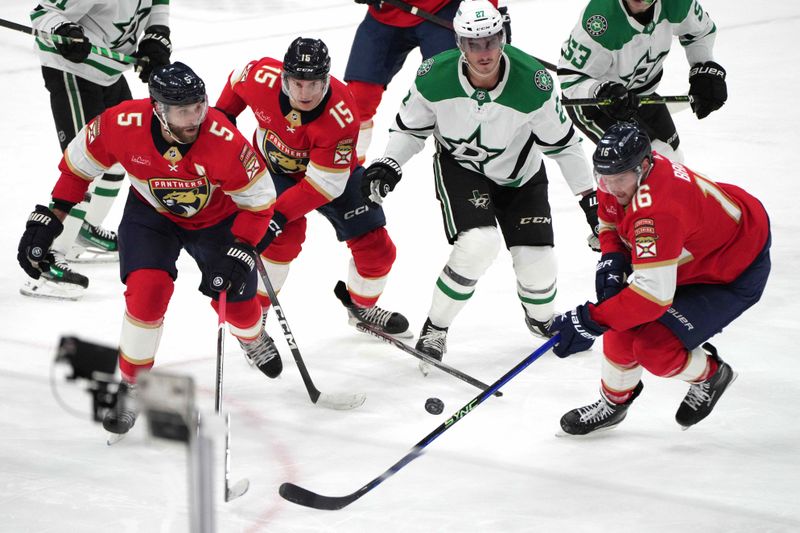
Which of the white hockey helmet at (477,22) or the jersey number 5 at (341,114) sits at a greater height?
the white hockey helmet at (477,22)

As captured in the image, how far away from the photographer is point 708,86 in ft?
13.0

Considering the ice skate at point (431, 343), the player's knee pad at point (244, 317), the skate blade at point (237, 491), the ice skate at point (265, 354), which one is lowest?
the ice skate at point (265, 354)

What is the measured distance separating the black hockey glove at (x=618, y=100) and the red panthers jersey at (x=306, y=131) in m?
0.96

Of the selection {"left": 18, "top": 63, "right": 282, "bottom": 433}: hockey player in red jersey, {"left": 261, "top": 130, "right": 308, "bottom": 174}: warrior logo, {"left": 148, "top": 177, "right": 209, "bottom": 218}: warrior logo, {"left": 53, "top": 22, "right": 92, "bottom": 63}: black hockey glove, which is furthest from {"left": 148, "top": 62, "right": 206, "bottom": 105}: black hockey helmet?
{"left": 53, "top": 22, "right": 92, "bottom": 63}: black hockey glove

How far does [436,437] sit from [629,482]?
535 millimetres

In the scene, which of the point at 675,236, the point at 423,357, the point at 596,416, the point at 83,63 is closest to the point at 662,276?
the point at 675,236

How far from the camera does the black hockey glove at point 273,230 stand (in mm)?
3288

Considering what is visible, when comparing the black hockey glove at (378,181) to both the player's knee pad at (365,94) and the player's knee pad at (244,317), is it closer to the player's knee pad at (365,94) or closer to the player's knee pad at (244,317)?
the player's knee pad at (244,317)

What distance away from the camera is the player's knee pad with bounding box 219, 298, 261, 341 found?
3.21m

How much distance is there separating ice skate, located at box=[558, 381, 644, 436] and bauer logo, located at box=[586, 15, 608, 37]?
4.74 feet

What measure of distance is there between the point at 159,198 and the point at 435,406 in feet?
3.45

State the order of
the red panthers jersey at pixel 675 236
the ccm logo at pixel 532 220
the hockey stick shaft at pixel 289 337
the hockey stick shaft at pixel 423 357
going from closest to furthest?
the red panthers jersey at pixel 675 236 → the hockey stick shaft at pixel 289 337 → the hockey stick shaft at pixel 423 357 → the ccm logo at pixel 532 220

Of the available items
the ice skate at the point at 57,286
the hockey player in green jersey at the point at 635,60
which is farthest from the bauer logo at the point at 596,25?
the ice skate at the point at 57,286

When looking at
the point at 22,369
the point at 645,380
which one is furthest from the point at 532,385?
the point at 22,369
